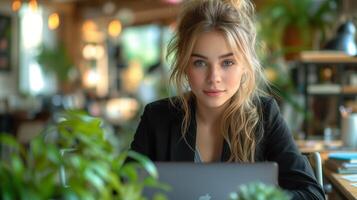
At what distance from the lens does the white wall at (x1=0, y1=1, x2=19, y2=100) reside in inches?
410

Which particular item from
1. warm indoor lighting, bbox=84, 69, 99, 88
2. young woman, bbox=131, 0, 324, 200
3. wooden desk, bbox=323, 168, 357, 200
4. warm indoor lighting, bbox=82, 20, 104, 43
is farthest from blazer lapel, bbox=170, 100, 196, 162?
warm indoor lighting, bbox=84, 69, 99, 88

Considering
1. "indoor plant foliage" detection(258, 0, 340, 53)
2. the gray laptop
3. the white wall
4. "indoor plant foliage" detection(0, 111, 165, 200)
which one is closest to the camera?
"indoor plant foliage" detection(0, 111, 165, 200)

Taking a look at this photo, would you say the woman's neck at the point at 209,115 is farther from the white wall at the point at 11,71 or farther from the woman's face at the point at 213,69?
the white wall at the point at 11,71

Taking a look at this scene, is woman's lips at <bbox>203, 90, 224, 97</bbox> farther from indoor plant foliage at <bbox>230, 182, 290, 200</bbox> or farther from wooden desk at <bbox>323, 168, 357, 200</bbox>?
indoor plant foliage at <bbox>230, 182, 290, 200</bbox>

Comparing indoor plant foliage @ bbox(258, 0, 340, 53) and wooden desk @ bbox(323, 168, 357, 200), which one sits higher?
indoor plant foliage @ bbox(258, 0, 340, 53)

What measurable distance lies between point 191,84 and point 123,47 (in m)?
12.6

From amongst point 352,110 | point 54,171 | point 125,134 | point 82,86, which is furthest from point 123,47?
point 54,171

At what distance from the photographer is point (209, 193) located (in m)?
1.08

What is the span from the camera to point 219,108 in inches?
66.9

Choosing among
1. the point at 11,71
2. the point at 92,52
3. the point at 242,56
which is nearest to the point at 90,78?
the point at 92,52

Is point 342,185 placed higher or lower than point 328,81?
lower

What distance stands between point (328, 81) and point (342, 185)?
235 centimetres

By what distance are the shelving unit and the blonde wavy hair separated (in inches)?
86.0

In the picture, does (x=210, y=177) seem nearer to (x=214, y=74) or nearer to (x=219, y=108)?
(x=214, y=74)
